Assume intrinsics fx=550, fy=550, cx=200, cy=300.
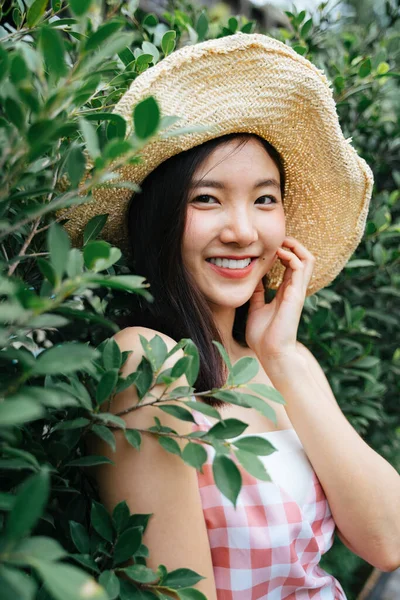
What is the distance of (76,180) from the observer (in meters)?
0.78

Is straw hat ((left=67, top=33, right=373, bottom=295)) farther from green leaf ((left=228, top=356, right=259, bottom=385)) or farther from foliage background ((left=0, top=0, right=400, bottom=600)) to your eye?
green leaf ((left=228, top=356, right=259, bottom=385))

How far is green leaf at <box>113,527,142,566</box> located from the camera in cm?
94

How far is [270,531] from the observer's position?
4.83 ft

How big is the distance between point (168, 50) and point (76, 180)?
926mm

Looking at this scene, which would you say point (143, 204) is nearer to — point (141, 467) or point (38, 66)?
point (141, 467)

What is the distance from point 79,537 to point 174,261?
0.87 m

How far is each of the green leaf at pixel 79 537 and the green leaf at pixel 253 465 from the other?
0.39 m

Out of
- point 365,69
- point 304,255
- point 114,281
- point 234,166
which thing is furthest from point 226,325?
point 114,281

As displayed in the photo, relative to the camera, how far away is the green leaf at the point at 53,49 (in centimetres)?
69

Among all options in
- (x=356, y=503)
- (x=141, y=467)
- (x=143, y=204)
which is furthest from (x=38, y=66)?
(x=356, y=503)

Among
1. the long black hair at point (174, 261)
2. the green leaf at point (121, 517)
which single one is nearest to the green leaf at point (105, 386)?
the green leaf at point (121, 517)

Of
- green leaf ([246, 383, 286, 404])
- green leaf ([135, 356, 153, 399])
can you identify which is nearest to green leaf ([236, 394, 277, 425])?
green leaf ([246, 383, 286, 404])

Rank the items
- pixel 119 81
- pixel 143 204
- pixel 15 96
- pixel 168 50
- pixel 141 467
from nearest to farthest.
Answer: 1. pixel 15 96
2. pixel 141 467
3. pixel 119 81
4. pixel 168 50
5. pixel 143 204

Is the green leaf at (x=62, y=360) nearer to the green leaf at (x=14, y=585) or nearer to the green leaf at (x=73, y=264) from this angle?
the green leaf at (x=73, y=264)
